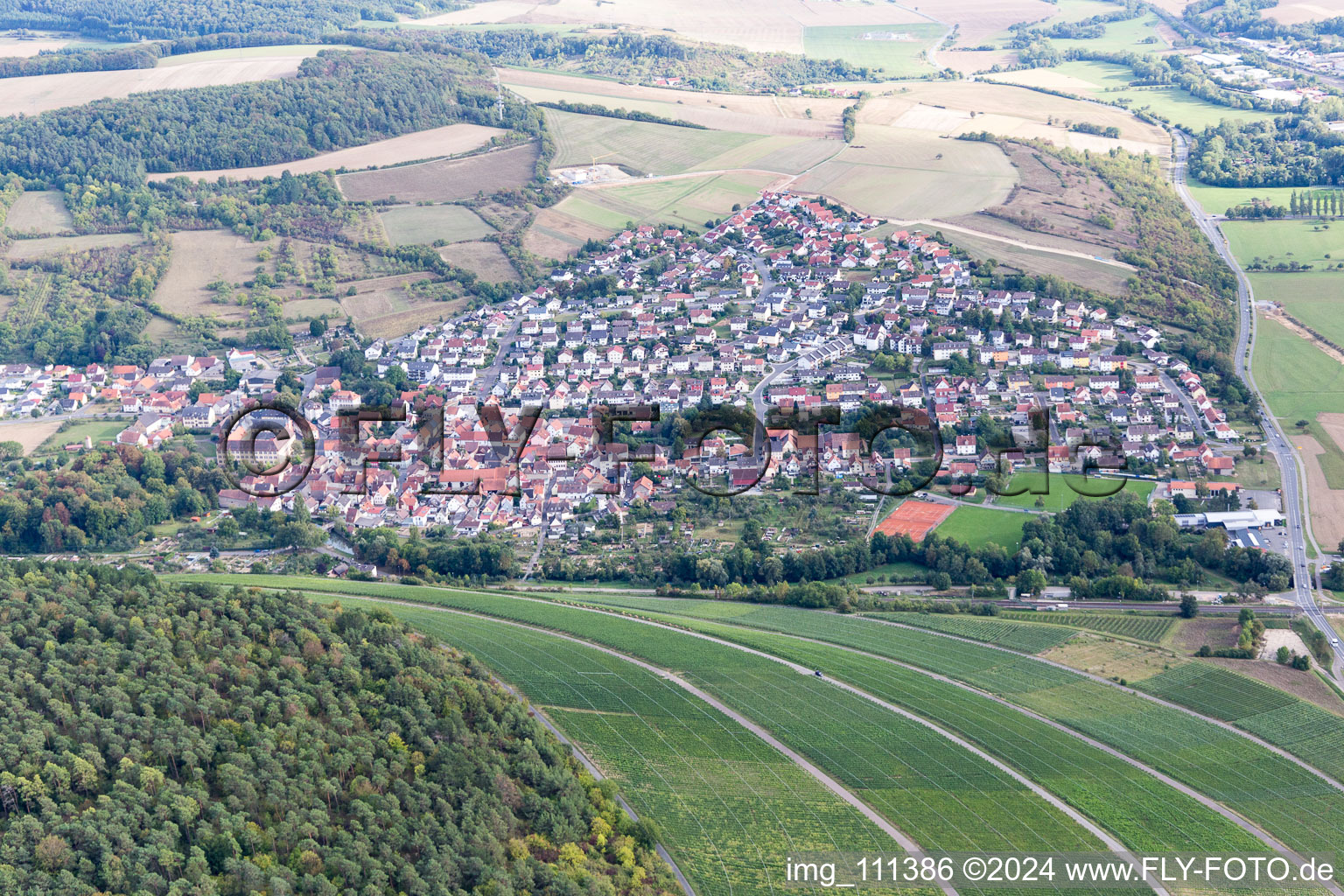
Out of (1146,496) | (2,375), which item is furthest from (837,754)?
(2,375)

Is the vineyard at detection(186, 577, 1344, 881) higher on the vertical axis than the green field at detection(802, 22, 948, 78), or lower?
lower

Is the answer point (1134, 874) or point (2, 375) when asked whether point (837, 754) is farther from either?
point (2, 375)

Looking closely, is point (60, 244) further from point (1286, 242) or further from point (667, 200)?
point (1286, 242)

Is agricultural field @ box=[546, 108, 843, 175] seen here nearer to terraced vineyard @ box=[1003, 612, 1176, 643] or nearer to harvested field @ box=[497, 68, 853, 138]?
harvested field @ box=[497, 68, 853, 138]

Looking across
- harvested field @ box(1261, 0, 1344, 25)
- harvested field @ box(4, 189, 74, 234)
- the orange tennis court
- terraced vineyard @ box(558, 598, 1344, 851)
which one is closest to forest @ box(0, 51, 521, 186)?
harvested field @ box(4, 189, 74, 234)

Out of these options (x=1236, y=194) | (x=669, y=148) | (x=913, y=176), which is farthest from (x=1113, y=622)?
(x=669, y=148)

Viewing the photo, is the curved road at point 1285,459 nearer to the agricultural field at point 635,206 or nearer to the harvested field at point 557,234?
the agricultural field at point 635,206

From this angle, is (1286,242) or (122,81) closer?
(1286,242)
